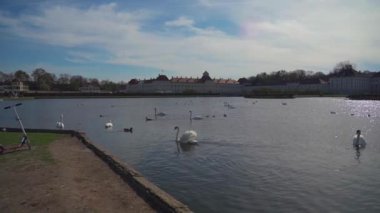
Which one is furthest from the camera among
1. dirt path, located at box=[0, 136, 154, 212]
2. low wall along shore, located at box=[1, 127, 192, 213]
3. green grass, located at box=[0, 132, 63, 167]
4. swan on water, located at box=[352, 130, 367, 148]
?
swan on water, located at box=[352, 130, 367, 148]

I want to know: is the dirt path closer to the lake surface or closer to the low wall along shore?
the low wall along shore

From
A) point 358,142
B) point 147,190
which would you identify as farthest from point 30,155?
point 358,142

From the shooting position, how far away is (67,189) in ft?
40.7

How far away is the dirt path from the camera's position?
35.3 feet

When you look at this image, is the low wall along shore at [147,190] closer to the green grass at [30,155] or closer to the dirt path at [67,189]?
the dirt path at [67,189]

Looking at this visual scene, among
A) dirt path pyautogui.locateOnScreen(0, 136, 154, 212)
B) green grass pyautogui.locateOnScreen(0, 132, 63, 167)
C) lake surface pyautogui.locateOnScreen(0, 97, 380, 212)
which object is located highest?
green grass pyautogui.locateOnScreen(0, 132, 63, 167)

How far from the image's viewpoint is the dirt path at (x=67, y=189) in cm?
1075

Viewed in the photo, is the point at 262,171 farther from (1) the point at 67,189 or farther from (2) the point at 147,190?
(1) the point at 67,189

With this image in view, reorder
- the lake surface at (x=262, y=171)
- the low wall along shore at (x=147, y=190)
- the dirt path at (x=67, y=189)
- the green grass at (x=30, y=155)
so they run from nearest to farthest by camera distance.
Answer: the low wall along shore at (x=147, y=190) < the dirt path at (x=67, y=189) < the lake surface at (x=262, y=171) < the green grass at (x=30, y=155)

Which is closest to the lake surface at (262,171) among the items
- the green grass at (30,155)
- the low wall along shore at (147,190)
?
the low wall along shore at (147,190)

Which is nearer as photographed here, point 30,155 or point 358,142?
point 30,155

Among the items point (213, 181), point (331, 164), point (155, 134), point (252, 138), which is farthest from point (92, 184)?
point (155, 134)

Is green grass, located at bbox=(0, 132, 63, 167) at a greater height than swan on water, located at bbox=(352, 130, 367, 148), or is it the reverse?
green grass, located at bbox=(0, 132, 63, 167)

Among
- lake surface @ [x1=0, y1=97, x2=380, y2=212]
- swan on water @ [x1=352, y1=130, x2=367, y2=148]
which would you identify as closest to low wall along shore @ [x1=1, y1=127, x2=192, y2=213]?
lake surface @ [x1=0, y1=97, x2=380, y2=212]
